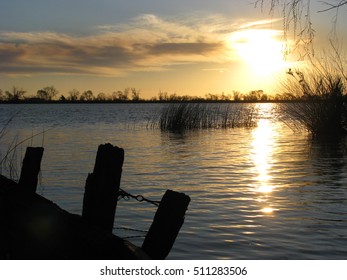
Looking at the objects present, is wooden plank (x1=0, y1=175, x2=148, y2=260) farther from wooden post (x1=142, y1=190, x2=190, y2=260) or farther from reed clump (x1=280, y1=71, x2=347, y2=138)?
reed clump (x1=280, y1=71, x2=347, y2=138)

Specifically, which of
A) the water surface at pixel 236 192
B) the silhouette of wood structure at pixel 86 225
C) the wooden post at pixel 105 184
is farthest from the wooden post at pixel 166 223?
the water surface at pixel 236 192

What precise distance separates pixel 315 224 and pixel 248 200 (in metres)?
2.18

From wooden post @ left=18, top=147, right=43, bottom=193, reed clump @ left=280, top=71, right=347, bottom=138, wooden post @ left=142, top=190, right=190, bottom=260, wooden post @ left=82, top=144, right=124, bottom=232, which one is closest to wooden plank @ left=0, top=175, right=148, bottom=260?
wooden post @ left=82, top=144, right=124, bottom=232

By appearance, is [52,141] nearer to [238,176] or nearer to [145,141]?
[145,141]

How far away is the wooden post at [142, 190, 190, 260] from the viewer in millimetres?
5203

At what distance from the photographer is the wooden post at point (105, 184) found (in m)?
5.68

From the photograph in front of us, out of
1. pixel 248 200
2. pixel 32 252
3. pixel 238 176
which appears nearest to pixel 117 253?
pixel 32 252

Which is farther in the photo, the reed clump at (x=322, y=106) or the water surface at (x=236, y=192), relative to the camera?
the reed clump at (x=322, y=106)

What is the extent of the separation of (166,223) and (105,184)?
2.90ft

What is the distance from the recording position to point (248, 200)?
10.0 m

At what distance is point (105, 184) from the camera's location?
18.7ft

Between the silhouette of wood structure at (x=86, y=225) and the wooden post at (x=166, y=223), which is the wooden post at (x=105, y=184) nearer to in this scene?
the silhouette of wood structure at (x=86, y=225)

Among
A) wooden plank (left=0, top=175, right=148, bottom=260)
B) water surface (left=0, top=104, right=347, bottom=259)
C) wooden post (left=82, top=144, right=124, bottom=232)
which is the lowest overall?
water surface (left=0, top=104, right=347, bottom=259)

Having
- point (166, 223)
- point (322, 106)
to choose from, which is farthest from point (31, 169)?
point (322, 106)
